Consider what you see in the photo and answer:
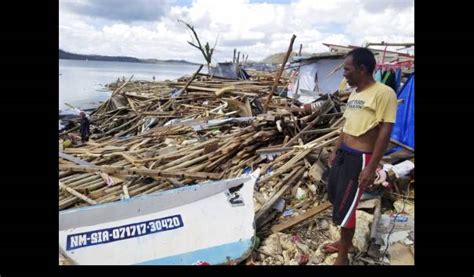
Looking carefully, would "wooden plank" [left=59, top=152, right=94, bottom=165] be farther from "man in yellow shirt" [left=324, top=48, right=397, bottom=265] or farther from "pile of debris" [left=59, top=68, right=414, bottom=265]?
"man in yellow shirt" [left=324, top=48, right=397, bottom=265]

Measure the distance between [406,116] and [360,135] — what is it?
8.54 ft

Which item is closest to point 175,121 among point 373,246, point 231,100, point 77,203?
point 231,100

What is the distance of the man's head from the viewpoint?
2.64 meters

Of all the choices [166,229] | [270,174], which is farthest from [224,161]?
[166,229]

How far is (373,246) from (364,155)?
3.71ft

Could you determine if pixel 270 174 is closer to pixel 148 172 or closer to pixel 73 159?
pixel 148 172

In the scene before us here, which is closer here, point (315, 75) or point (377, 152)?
point (377, 152)

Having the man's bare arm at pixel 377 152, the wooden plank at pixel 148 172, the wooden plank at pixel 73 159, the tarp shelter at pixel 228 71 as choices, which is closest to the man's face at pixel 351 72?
the man's bare arm at pixel 377 152

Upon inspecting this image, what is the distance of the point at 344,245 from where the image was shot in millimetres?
2973

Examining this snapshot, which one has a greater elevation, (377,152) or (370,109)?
(370,109)

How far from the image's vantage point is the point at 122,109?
9945mm

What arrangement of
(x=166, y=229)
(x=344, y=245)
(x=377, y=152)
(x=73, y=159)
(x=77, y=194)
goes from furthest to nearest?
Answer: (x=73, y=159)
(x=77, y=194)
(x=166, y=229)
(x=344, y=245)
(x=377, y=152)

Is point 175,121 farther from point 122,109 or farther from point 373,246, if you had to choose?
point 373,246

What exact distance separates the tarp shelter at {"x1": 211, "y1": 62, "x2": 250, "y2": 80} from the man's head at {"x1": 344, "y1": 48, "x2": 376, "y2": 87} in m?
9.59
